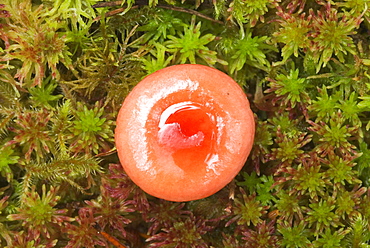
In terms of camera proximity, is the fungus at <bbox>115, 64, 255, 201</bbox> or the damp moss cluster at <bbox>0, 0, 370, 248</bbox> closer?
the fungus at <bbox>115, 64, 255, 201</bbox>

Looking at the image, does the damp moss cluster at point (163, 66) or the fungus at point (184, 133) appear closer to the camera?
the fungus at point (184, 133)

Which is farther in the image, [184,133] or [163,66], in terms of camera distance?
[163,66]

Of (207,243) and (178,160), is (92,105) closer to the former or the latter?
(178,160)

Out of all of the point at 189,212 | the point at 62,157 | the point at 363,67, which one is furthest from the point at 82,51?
the point at 363,67
